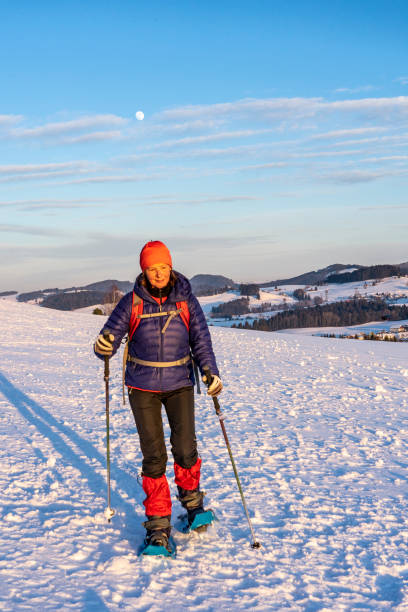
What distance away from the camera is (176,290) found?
4379 mm

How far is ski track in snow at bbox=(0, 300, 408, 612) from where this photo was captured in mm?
3613

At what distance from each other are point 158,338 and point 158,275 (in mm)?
546

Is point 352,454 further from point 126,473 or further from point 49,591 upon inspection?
point 49,591

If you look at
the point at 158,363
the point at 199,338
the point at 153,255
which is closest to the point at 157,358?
the point at 158,363

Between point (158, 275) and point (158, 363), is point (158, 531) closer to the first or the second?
point (158, 363)

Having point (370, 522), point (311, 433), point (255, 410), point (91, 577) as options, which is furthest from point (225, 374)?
point (91, 577)

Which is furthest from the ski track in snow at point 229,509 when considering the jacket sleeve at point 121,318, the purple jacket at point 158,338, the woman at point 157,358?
the jacket sleeve at point 121,318

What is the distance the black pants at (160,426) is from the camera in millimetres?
4309

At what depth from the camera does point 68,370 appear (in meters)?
14.6

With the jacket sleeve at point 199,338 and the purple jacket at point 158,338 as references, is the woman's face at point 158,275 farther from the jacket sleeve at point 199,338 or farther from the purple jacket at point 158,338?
the jacket sleeve at point 199,338

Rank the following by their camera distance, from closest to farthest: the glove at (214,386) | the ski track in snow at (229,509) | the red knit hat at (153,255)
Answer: the ski track in snow at (229,509), the red knit hat at (153,255), the glove at (214,386)

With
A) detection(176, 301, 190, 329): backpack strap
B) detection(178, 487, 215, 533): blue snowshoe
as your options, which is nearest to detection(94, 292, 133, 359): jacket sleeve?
detection(176, 301, 190, 329): backpack strap

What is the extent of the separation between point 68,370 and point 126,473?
902 cm

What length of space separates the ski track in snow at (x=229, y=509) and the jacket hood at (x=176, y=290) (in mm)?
2145
